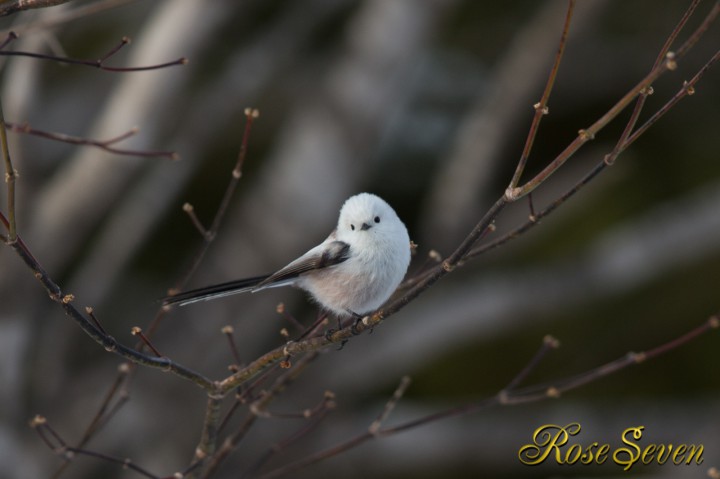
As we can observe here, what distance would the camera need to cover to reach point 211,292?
1438mm

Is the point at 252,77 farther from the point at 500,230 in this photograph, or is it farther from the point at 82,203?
the point at 500,230

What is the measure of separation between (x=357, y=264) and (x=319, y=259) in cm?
10

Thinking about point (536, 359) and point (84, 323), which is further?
point (536, 359)

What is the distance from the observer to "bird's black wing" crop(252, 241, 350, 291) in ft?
5.67

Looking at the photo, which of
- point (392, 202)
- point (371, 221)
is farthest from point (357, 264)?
point (392, 202)

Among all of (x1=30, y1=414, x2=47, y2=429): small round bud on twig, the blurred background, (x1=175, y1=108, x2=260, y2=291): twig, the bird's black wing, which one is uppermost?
the blurred background

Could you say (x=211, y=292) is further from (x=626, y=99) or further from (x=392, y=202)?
(x=392, y=202)

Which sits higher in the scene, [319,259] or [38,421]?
[319,259]

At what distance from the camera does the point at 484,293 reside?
158 inches

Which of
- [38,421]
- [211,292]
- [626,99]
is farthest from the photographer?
[38,421]

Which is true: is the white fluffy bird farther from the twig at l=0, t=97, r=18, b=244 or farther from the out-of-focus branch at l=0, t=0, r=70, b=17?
the out-of-focus branch at l=0, t=0, r=70, b=17

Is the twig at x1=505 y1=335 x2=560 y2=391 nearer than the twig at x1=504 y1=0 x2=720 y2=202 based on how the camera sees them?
No

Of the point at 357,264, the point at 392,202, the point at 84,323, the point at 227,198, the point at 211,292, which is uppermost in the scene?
the point at 392,202

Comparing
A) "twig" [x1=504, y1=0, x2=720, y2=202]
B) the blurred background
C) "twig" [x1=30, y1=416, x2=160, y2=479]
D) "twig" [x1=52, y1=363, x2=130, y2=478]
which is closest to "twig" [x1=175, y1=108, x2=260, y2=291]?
"twig" [x1=52, y1=363, x2=130, y2=478]
